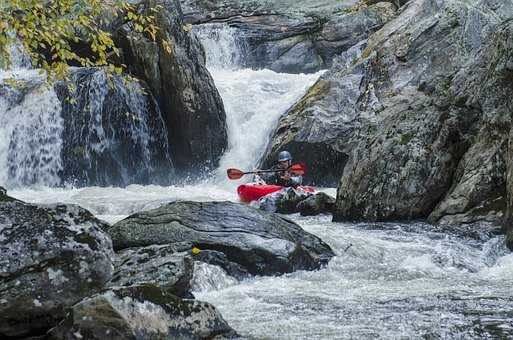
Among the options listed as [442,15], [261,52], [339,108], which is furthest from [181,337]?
[261,52]

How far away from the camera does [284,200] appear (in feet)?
41.1

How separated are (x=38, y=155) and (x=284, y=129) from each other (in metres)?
6.34

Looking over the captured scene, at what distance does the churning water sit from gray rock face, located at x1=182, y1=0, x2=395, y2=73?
14.1 metres

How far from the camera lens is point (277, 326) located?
4.89 meters

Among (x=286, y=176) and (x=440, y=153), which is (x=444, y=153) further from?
(x=286, y=176)

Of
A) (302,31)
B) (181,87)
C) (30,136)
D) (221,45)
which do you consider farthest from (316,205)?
(302,31)

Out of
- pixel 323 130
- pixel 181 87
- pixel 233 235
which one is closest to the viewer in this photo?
pixel 233 235

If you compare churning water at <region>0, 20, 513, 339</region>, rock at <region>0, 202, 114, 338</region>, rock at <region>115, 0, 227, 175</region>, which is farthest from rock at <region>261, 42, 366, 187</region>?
rock at <region>0, 202, 114, 338</region>

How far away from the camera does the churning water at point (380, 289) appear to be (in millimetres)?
4750

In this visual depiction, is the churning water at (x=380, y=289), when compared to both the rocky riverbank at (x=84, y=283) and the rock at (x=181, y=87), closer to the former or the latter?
the rocky riverbank at (x=84, y=283)

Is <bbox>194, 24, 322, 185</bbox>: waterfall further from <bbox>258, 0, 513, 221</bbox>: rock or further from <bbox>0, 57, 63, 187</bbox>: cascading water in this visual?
<bbox>0, 57, 63, 187</bbox>: cascading water

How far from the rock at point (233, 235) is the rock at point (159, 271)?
1057mm

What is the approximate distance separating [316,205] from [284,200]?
815 mm

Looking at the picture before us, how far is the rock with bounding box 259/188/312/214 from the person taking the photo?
12352 millimetres
